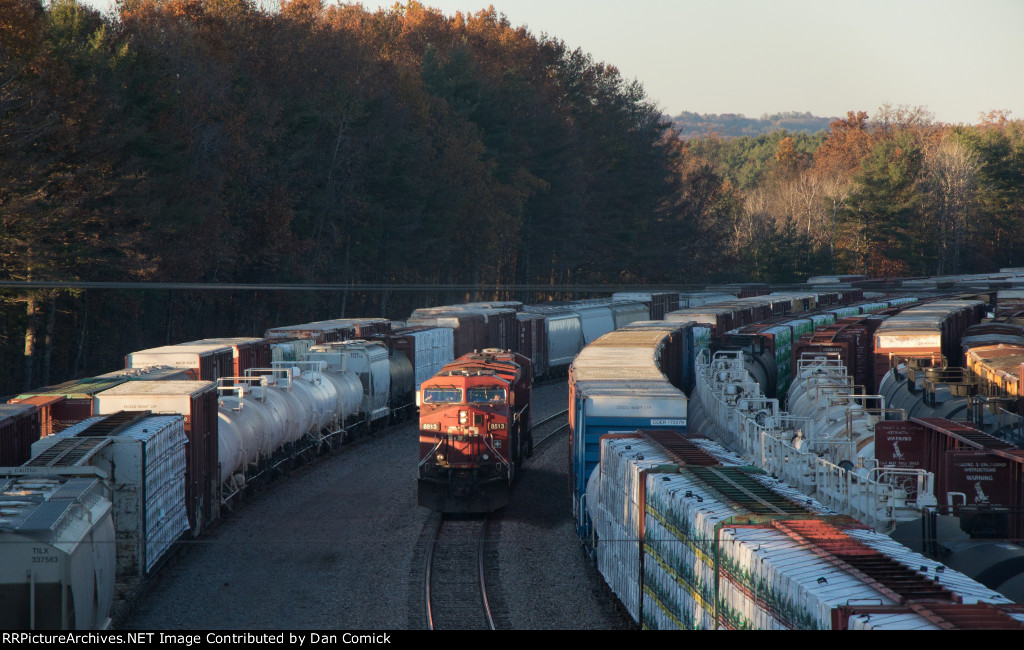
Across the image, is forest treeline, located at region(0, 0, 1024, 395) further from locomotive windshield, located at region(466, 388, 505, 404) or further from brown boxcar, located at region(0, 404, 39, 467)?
locomotive windshield, located at region(466, 388, 505, 404)

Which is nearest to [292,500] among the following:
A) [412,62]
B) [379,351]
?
[379,351]

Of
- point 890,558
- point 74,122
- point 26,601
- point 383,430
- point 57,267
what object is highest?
point 74,122

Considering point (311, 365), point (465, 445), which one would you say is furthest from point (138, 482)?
point (311, 365)

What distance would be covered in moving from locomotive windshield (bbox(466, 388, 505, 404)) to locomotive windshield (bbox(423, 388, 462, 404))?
25 cm

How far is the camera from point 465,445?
22281 mm

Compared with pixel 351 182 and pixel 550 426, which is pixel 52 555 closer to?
pixel 550 426

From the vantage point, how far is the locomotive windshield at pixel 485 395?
73.9ft

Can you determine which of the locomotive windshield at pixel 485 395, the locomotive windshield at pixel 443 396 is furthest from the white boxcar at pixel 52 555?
the locomotive windshield at pixel 485 395

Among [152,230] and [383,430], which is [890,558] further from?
[152,230]

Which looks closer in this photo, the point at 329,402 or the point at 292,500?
the point at 292,500

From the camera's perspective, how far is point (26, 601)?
11.5 meters

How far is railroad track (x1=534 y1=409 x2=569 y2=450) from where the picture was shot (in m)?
33.0

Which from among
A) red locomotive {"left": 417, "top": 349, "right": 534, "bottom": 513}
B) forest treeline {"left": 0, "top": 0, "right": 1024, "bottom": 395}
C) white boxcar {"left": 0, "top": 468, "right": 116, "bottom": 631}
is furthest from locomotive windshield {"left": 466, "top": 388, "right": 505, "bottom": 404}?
forest treeline {"left": 0, "top": 0, "right": 1024, "bottom": 395}

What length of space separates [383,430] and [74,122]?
52.1 ft
